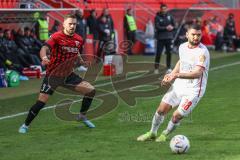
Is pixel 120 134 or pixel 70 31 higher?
pixel 70 31

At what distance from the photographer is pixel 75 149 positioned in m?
9.49

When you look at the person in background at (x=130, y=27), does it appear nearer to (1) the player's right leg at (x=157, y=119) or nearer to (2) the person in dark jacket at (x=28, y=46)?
(2) the person in dark jacket at (x=28, y=46)

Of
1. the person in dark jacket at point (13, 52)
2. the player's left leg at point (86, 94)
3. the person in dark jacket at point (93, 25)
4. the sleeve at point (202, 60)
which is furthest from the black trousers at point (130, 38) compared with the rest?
the sleeve at point (202, 60)

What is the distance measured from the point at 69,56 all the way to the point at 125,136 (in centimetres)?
167

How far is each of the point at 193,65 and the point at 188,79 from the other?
22 centimetres

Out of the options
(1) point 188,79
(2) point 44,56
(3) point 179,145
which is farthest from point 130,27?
(3) point 179,145

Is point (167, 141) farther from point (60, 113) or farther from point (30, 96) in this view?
point (30, 96)

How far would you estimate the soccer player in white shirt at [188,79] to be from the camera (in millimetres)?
9719

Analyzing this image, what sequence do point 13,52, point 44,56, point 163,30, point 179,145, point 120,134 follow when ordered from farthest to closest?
point 163,30, point 13,52, point 120,134, point 44,56, point 179,145

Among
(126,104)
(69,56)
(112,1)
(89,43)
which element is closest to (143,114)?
(126,104)

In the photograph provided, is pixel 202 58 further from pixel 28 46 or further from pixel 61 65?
pixel 28 46

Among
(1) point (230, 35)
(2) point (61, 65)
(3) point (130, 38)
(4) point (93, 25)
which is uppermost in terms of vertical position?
(2) point (61, 65)

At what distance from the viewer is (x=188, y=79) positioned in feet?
32.3

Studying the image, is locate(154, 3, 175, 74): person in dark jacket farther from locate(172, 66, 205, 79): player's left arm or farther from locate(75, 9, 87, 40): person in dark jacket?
locate(172, 66, 205, 79): player's left arm
